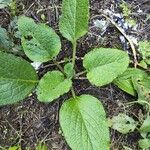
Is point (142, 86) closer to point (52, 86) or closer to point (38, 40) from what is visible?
point (52, 86)

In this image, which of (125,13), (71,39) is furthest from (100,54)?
(125,13)

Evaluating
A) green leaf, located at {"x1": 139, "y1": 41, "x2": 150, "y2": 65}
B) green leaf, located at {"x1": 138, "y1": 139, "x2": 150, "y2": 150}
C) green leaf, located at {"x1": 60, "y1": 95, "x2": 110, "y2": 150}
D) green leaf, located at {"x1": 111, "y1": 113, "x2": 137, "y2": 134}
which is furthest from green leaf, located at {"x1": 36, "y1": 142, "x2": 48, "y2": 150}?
green leaf, located at {"x1": 139, "y1": 41, "x2": 150, "y2": 65}

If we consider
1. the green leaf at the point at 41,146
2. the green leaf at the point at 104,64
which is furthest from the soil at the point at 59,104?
the green leaf at the point at 104,64

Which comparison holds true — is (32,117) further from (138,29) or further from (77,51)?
(138,29)

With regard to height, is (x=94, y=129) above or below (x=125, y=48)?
below

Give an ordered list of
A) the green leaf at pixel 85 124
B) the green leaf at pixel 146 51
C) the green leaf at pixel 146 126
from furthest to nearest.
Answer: the green leaf at pixel 146 51 < the green leaf at pixel 146 126 < the green leaf at pixel 85 124

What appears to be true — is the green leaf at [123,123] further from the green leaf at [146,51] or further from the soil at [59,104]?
the green leaf at [146,51]

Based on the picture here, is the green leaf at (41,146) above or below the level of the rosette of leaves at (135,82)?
below
